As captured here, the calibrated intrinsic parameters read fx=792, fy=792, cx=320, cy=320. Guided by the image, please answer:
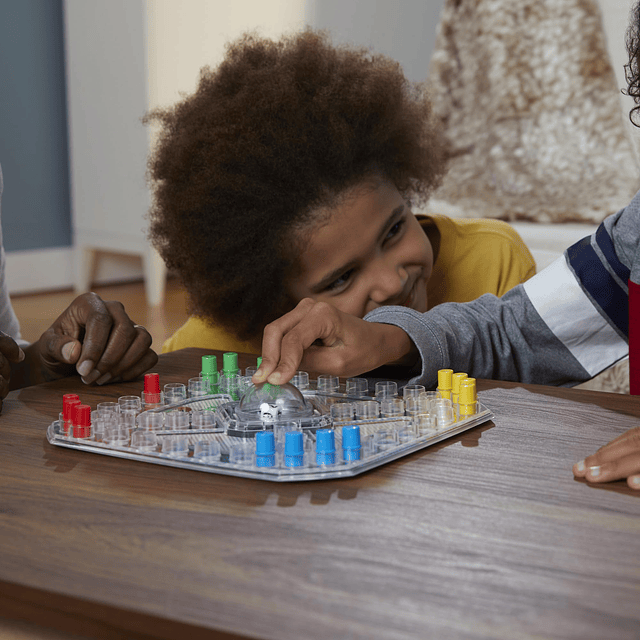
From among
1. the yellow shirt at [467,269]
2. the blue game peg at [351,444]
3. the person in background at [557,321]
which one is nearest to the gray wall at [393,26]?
the yellow shirt at [467,269]

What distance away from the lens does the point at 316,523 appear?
436 mm

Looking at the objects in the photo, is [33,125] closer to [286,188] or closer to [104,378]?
[286,188]

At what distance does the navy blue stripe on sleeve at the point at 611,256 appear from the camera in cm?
89

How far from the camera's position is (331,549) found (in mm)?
400

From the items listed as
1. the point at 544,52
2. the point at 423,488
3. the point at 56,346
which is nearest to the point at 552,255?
the point at 544,52


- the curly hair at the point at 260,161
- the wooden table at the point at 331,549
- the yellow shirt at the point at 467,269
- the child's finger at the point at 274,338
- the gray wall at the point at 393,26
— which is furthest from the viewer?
the gray wall at the point at 393,26

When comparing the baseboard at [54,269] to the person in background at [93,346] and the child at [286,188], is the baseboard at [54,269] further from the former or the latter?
the person in background at [93,346]

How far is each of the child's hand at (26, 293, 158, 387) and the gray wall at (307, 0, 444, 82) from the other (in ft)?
8.49

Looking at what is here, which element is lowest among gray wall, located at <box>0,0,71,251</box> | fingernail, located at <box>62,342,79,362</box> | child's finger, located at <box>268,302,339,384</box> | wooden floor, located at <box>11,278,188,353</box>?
wooden floor, located at <box>11,278,188,353</box>

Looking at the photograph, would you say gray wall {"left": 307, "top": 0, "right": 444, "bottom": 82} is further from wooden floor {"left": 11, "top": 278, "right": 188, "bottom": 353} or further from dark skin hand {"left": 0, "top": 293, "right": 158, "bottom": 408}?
dark skin hand {"left": 0, "top": 293, "right": 158, "bottom": 408}

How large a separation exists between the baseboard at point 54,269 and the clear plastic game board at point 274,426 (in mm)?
3030

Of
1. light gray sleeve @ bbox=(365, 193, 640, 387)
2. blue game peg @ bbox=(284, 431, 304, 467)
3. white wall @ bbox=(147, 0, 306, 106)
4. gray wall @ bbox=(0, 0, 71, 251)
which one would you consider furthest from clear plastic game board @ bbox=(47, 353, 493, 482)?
gray wall @ bbox=(0, 0, 71, 251)

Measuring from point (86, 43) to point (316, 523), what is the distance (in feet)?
11.5

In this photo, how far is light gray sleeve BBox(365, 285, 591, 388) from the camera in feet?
2.84
